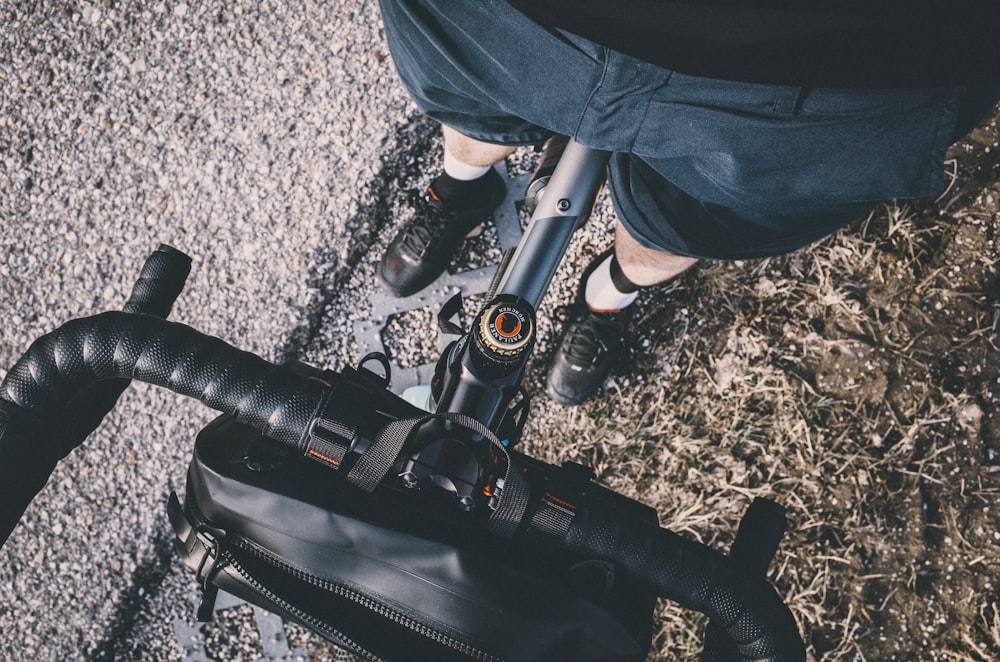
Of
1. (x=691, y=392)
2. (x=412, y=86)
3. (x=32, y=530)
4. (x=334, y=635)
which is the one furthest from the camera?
(x=691, y=392)

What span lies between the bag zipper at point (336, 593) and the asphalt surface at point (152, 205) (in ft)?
3.51

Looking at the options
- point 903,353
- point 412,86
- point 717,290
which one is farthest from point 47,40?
point 903,353

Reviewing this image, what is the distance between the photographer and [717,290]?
2102 millimetres

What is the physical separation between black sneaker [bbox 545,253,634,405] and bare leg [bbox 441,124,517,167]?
0.50m

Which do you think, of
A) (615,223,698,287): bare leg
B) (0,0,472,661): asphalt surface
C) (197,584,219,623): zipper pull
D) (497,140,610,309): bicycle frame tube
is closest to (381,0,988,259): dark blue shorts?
(497,140,610,309): bicycle frame tube

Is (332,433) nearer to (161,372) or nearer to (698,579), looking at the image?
(161,372)

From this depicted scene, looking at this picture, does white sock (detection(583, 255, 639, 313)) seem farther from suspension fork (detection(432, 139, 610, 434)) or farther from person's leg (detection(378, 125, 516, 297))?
suspension fork (detection(432, 139, 610, 434))

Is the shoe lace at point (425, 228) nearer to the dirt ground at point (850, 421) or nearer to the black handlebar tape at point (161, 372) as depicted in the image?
the dirt ground at point (850, 421)

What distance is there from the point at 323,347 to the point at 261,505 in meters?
1.06

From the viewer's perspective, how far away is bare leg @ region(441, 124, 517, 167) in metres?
1.72

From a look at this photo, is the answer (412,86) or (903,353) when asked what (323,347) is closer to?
(412,86)

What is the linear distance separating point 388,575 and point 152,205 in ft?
5.23

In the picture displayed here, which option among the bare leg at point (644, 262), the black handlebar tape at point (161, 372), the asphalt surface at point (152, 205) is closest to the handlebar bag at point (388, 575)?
the black handlebar tape at point (161, 372)

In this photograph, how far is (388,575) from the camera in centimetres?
105
